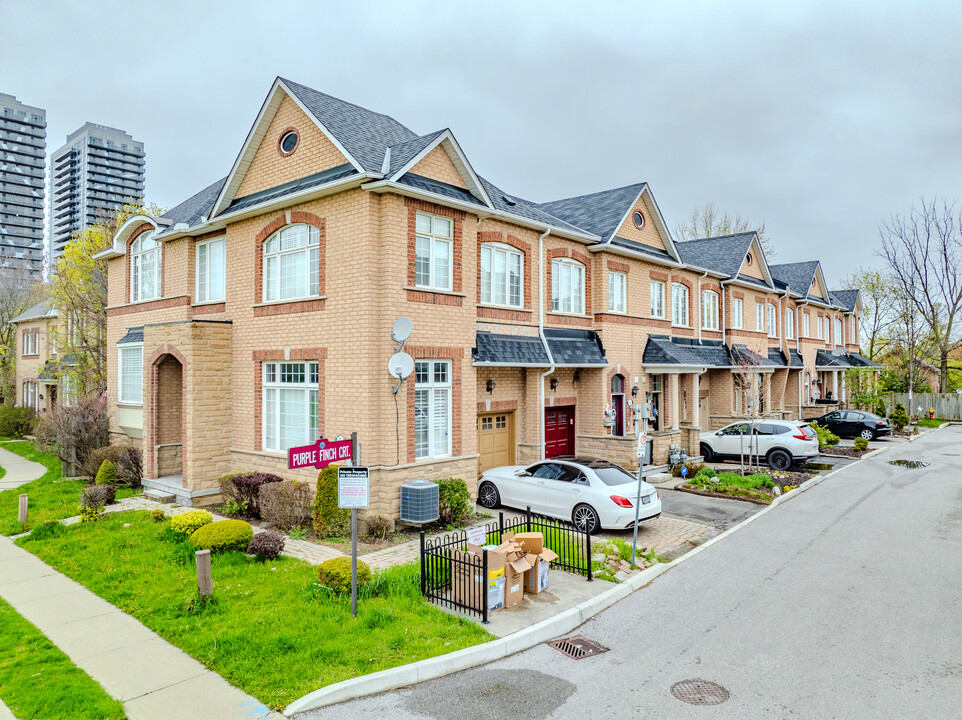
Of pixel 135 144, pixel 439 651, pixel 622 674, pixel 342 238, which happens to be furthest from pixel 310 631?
pixel 135 144

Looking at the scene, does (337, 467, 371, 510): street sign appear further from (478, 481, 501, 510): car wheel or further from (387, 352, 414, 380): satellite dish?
(478, 481, 501, 510): car wheel

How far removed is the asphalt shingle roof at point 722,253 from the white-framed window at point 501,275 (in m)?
12.5

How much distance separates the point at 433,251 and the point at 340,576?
782 centimetres

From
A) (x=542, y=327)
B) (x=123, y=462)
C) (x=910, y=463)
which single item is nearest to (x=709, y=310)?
(x=910, y=463)

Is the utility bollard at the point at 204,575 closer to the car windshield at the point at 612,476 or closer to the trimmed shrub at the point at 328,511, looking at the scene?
the trimmed shrub at the point at 328,511

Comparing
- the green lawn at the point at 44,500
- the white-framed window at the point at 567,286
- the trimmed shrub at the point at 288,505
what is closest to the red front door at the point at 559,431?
the white-framed window at the point at 567,286

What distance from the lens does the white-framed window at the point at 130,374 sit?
19484 millimetres

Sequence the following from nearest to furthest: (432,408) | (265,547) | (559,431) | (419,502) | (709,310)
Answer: (265,547), (419,502), (432,408), (559,431), (709,310)

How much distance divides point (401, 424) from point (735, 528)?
8.02 meters

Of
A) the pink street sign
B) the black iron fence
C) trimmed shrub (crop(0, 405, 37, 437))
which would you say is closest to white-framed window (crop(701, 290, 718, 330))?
the black iron fence

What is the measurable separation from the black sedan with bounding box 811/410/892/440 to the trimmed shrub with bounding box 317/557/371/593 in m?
29.9

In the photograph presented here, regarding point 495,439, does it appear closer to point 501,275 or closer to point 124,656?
point 501,275

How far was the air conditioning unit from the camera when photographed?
481 inches

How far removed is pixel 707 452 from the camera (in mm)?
23406
